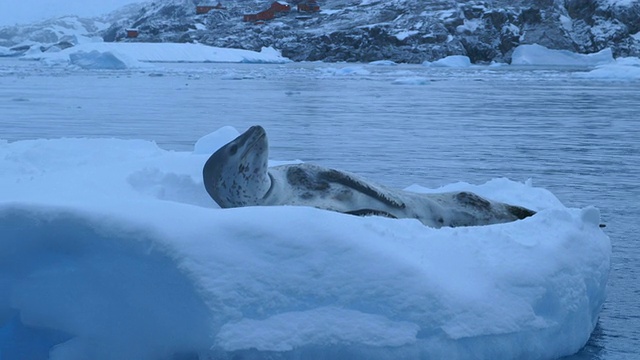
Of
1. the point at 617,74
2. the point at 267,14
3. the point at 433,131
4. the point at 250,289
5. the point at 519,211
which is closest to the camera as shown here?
the point at 250,289

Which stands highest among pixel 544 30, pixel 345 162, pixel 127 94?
pixel 345 162

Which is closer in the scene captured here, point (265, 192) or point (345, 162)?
→ point (265, 192)

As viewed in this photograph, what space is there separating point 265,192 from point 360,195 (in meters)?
0.46

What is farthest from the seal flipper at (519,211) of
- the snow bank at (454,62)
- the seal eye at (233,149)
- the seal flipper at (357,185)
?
the snow bank at (454,62)

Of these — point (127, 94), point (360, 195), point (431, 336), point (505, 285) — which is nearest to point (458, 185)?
point (360, 195)

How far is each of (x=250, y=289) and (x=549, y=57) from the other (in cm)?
4566

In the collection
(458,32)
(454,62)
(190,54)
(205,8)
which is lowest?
(205,8)

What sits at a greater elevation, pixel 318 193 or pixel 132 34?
pixel 318 193

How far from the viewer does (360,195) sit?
379 centimetres

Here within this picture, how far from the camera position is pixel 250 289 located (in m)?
2.37

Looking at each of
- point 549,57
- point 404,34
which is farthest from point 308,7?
point 549,57

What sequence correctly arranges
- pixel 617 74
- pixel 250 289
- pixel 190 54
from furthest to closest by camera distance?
pixel 190 54
pixel 617 74
pixel 250 289

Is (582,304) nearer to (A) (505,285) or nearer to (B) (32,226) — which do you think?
(A) (505,285)

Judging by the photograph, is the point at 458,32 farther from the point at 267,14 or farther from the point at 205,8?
the point at 205,8
